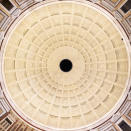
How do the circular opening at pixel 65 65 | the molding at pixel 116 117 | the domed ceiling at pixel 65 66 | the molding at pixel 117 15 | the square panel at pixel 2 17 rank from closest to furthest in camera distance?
1. the square panel at pixel 2 17
2. the molding at pixel 117 15
3. the molding at pixel 116 117
4. the domed ceiling at pixel 65 66
5. the circular opening at pixel 65 65

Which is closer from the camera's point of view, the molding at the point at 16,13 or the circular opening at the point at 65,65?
the molding at the point at 16,13

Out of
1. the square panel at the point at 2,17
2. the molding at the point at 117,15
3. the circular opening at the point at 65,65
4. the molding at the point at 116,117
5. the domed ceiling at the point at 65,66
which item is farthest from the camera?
the circular opening at the point at 65,65

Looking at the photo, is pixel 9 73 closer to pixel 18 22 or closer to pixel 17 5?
pixel 18 22

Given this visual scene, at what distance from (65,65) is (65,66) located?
149mm

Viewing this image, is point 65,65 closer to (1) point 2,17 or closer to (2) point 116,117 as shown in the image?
(2) point 116,117

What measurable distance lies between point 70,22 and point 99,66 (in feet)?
24.3

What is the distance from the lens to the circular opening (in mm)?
25156

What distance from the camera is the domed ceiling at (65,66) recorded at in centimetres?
2009

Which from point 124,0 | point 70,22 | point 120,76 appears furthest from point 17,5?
→ point 120,76

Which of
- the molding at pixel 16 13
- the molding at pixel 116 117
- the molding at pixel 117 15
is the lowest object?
the molding at pixel 116 117

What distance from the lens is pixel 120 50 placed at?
66.3 feet

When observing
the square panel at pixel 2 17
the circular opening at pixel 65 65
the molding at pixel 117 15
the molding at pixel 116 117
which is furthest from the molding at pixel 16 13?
the molding at pixel 116 117

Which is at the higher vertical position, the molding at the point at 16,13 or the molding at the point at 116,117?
the molding at the point at 16,13

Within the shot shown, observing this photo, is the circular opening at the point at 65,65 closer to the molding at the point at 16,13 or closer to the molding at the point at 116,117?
the molding at the point at 116,117
